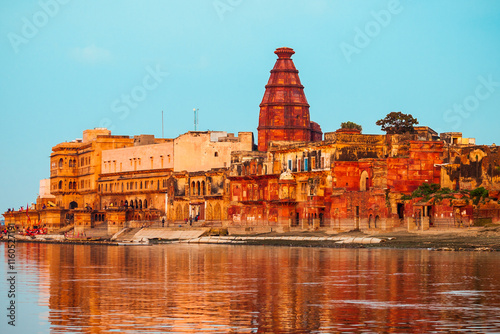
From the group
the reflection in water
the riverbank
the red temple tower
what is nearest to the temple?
the red temple tower

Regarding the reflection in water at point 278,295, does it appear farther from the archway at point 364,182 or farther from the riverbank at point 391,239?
the archway at point 364,182

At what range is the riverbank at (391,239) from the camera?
182ft

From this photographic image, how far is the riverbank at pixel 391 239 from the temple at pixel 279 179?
2303mm

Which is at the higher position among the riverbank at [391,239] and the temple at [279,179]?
the temple at [279,179]

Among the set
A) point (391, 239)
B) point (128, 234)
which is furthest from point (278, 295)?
point (128, 234)

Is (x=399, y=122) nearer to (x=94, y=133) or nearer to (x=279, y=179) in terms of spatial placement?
(x=279, y=179)

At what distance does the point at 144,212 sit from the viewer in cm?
10988

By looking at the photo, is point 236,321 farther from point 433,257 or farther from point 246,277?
point 433,257

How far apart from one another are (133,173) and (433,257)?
71.5 meters

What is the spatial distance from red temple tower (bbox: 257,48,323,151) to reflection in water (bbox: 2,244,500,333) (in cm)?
5512

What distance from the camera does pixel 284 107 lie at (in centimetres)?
10325

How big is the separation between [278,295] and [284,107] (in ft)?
243

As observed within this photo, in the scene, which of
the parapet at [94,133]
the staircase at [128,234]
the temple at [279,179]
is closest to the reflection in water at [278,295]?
the temple at [279,179]

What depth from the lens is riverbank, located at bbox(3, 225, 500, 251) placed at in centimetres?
5546
